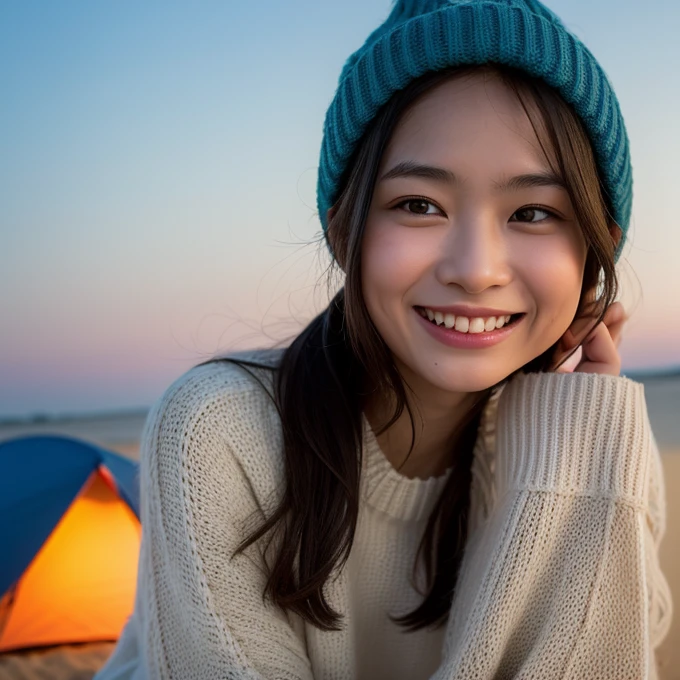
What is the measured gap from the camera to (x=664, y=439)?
7211 millimetres

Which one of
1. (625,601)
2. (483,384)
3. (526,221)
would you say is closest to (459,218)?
(526,221)

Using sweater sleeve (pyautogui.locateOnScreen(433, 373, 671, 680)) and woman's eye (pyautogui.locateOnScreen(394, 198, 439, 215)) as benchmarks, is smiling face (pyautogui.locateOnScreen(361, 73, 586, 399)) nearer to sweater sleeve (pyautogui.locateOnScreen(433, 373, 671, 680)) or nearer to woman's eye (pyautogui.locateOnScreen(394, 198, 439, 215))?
woman's eye (pyautogui.locateOnScreen(394, 198, 439, 215))

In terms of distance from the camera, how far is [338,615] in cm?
163

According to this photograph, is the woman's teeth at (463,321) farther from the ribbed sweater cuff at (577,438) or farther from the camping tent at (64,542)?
the camping tent at (64,542)

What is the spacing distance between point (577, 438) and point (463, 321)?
399mm

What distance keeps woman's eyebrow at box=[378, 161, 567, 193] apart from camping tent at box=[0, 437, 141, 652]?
2482mm

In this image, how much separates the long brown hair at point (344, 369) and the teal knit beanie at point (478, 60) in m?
0.02

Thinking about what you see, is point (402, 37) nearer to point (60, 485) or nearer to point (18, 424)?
point (60, 485)

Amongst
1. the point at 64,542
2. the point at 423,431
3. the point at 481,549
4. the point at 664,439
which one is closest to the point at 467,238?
the point at 423,431

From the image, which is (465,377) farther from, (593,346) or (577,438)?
(593,346)

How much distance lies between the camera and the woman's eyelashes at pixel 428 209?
4.72 ft

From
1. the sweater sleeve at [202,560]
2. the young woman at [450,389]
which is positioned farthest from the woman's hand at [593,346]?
the sweater sleeve at [202,560]

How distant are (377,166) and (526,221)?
35cm

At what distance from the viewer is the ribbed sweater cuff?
1.52 metres
